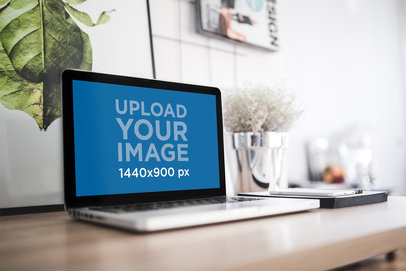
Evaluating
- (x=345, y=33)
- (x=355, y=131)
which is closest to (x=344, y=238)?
(x=355, y=131)

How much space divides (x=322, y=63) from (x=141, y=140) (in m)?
1.82

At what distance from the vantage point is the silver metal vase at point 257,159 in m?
1.13

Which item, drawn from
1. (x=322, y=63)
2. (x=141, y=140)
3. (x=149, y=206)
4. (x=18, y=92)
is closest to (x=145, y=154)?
(x=141, y=140)

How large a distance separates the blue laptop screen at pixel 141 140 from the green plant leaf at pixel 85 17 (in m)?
0.32

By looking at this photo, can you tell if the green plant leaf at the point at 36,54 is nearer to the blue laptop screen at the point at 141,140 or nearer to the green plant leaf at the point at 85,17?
the green plant leaf at the point at 85,17

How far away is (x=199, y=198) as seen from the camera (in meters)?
0.94

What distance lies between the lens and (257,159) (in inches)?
→ 44.9

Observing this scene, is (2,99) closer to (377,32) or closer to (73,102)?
(73,102)

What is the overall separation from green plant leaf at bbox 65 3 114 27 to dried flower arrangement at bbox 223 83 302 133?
0.43m

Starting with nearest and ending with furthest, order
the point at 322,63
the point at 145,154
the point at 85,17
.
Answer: the point at 145,154
the point at 85,17
the point at 322,63

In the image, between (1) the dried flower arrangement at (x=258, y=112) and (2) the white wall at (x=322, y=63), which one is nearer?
(1) the dried flower arrangement at (x=258, y=112)

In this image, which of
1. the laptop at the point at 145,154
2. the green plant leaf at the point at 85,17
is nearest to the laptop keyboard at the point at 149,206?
the laptop at the point at 145,154

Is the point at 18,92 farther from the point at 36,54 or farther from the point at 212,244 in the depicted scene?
the point at 212,244

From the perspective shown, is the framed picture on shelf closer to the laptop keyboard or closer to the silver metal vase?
the silver metal vase
